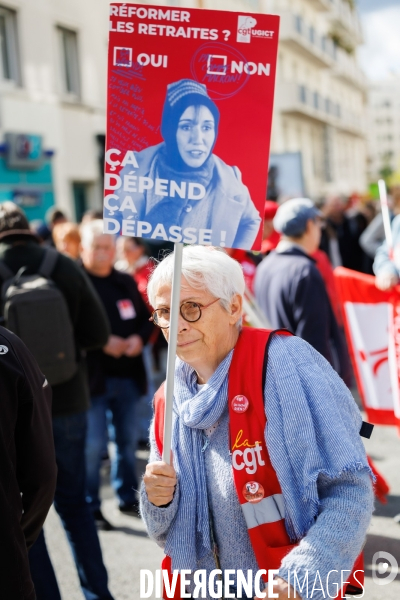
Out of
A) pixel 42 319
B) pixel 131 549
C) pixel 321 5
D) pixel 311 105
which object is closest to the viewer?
pixel 42 319

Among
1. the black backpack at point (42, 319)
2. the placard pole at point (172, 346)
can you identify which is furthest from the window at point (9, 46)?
the placard pole at point (172, 346)

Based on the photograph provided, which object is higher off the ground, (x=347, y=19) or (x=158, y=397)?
(x=347, y=19)

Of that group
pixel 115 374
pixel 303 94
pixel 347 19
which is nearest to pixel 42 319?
pixel 115 374

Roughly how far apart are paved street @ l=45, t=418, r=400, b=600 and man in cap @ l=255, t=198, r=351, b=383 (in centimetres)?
96

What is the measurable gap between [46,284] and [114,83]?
64.3 inches

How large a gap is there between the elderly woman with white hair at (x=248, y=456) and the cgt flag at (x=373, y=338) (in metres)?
2.63

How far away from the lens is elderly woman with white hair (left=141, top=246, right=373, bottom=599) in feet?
6.37

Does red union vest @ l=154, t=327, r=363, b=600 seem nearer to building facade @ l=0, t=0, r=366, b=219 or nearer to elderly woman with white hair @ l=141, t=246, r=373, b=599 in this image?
elderly woman with white hair @ l=141, t=246, r=373, b=599

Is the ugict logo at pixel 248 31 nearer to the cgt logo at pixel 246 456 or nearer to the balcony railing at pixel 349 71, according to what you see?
the cgt logo at pixel 246 456

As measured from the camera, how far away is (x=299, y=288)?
445 centimetres

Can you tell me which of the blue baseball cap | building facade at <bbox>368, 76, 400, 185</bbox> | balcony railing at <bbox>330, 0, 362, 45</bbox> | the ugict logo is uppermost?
balcony railing at <bbox>330, 0, 362, 45</bbox>

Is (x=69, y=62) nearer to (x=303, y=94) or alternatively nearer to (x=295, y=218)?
(x=295, y=218)

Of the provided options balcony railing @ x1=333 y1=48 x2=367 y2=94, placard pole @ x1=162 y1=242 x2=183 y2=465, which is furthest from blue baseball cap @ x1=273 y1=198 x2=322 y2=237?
balcony railing @ x1=333 y1=48 x2=367 y2=94

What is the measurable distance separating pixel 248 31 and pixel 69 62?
1565cm
